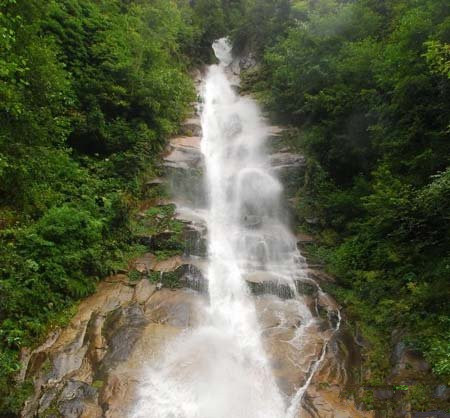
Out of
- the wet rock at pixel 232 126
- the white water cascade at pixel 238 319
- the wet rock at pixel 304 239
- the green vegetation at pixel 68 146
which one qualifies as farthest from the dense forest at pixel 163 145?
the wet rock at pixel 232 126

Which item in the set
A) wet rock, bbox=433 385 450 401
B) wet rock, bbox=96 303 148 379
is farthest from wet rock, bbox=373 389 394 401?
wet rock, bbox=96 303 148 379

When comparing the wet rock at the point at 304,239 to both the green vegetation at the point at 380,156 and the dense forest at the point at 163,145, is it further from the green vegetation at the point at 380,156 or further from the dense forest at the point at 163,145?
the dense forest at the point at 163,145

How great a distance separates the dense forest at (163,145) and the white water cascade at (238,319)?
1.35 meters

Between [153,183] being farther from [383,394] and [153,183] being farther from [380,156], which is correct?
[383,394]

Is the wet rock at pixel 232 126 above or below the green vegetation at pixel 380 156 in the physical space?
above

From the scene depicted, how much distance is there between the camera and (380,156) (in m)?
12.7

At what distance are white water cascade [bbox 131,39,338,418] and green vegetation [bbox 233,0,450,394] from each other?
136 centimetres

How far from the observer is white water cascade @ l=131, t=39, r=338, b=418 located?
22.7 feet

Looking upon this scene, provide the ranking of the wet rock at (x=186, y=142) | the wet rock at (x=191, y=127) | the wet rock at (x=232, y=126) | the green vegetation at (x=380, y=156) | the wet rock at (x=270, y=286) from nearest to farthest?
the green vegetation at (x=380, y=156) < the wet rock at (x=270, y=286) < the wet rock at (x=186, y=142) < the wet rock at (x=191, y=127) < the wet rock at (x=232, y=126)

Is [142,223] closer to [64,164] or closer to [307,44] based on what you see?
[64,164]

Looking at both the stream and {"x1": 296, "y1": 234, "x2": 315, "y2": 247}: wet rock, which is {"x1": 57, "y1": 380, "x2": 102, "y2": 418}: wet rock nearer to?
the stream

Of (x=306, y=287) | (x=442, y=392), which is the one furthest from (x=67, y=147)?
(x=442, y=392)

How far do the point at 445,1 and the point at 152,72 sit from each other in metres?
10.6

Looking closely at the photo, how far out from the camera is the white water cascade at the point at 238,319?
6914 mm
